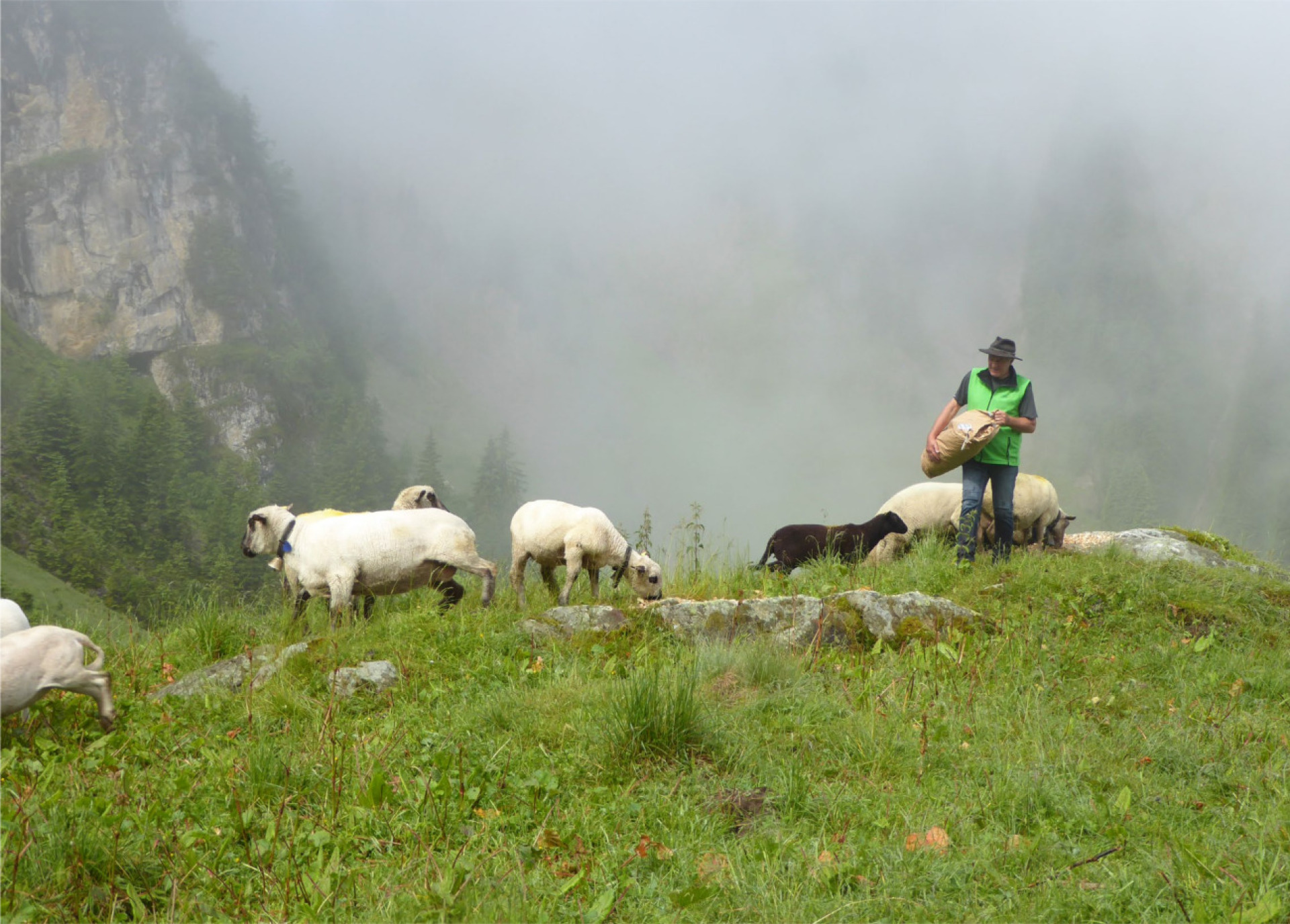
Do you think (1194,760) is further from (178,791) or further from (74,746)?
(74,746)

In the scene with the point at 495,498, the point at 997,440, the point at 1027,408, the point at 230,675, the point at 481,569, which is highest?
the point at 1027,408

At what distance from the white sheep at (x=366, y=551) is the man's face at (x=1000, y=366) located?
6536 millimetres

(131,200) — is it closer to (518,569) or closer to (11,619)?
(518,569)

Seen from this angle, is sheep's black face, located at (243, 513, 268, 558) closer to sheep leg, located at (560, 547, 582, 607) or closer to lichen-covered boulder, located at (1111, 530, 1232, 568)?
sheep leg, located at (560, 547, 582, 607)

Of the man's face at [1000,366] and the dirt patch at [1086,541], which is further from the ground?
the man's face at [1000,366]

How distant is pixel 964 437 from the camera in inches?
392

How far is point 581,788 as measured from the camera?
4559mm

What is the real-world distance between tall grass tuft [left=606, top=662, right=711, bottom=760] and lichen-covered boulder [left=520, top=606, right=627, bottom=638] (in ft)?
8.47

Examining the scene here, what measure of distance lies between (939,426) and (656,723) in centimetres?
726

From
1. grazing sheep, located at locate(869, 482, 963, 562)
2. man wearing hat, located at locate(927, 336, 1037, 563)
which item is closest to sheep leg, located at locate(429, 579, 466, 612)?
man wearing hat, located at locate(927, 336, 1037, 563)

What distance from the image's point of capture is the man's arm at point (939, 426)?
33.7 feet

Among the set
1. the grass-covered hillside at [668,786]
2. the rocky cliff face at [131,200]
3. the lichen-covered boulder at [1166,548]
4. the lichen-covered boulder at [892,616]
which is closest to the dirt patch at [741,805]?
the grass-covered hillside at [668,786]

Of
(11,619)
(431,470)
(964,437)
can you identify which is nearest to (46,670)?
(11,619)

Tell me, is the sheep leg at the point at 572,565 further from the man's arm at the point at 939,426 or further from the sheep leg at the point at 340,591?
the man's arm at the point at 939,426
